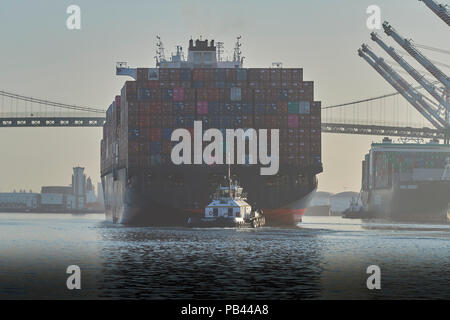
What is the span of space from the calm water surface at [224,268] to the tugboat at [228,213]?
2075 cm

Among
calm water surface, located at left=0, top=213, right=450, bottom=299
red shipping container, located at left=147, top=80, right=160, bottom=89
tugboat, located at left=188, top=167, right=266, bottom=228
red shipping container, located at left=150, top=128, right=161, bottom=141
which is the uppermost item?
red shipping container, located at left=147, top=80, right=160, bottom=89

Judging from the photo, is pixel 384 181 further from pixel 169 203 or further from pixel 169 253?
pixel 169 253

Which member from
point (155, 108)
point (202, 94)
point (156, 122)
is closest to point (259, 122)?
point (202, 94)

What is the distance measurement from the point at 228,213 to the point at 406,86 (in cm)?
7484

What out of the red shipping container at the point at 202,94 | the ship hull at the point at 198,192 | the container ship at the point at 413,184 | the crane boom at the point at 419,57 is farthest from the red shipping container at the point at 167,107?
the container ship at the point at 413,184

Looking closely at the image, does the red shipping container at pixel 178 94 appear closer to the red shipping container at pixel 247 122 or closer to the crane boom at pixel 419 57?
the red shipping container at pixel 247 122

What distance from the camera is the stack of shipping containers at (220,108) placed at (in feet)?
355

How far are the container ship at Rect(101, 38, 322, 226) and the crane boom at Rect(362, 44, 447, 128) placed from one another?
55477mm

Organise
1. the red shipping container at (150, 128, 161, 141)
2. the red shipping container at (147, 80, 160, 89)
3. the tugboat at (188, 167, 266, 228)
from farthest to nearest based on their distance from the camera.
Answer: the red shipping container at (147, 80, 160, 89) < the red shipping container at (150, 128, 161, 141) < the tugboat at (188, 167, 266, 228)

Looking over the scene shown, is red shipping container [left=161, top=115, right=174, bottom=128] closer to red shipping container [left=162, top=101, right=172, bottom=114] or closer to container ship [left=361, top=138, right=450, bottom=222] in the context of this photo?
red shipping container [left=162, top=101, right=172, bottom=114]

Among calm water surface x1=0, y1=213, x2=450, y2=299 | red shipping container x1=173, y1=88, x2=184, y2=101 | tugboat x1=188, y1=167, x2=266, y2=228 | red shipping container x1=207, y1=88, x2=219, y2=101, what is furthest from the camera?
red shipping container x1=173, y1=88, x2=184, y2=101

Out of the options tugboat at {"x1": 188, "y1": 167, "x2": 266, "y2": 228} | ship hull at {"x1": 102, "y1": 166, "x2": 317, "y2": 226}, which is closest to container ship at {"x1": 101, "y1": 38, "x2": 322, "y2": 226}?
ship hull at {"x1": 102, "y1": 166, "x2": 317, "y2": 226}

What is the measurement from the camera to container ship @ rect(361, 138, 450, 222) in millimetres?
166750
